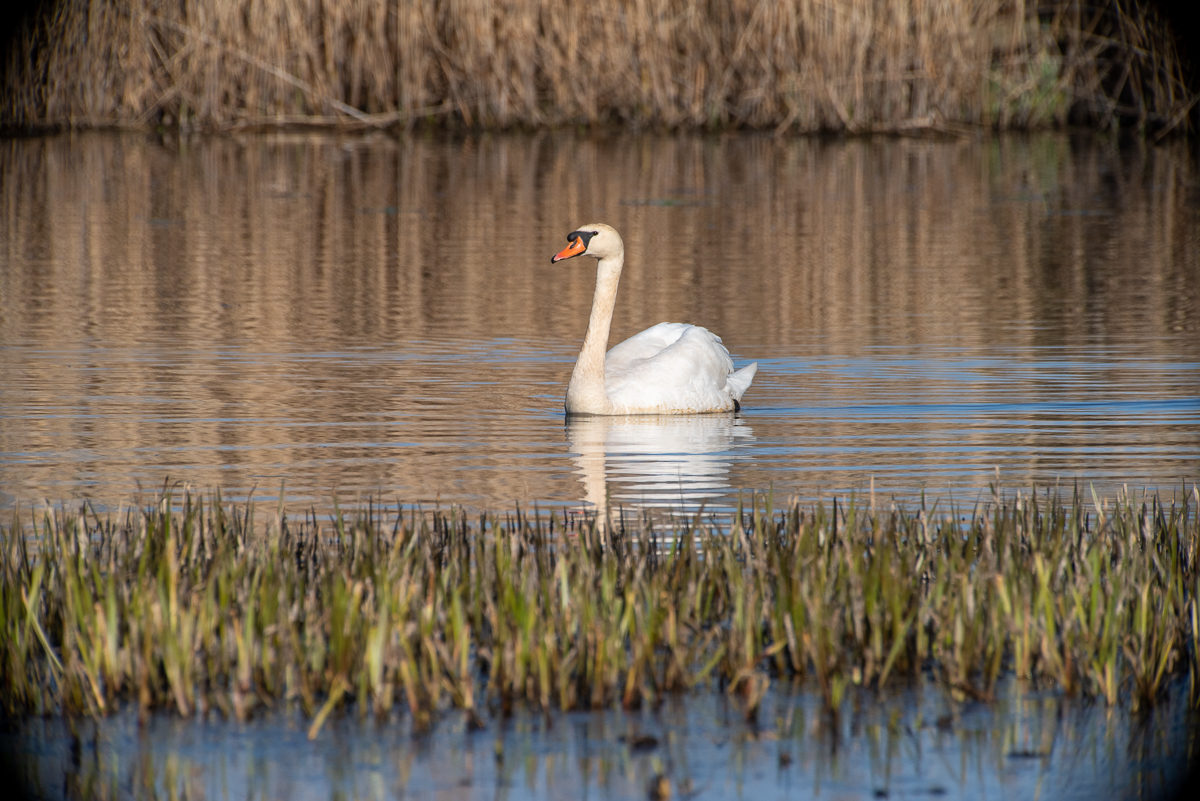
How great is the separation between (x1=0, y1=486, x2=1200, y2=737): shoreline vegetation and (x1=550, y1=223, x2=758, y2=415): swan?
3.85 meters

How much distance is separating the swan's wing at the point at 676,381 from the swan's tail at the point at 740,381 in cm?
1

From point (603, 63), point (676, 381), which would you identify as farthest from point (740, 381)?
point (603, 63)

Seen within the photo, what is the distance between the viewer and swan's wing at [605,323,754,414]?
33.8 feet

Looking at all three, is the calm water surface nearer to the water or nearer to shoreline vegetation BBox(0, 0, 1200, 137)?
the water

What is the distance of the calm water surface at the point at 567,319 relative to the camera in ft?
28.4

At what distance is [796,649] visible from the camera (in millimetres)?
5520

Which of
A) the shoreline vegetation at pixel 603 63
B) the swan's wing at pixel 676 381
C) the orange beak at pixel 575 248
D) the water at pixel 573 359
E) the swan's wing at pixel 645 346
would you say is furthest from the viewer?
the shoreline vegetation at pixel 603 63

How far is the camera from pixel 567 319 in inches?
539

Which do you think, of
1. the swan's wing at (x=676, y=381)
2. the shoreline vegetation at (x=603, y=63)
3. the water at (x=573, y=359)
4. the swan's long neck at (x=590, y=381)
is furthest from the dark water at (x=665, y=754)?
the shoreline vegetation at (x=603, y=63)

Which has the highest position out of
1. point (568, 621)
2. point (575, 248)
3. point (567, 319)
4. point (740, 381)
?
point (575, 248)

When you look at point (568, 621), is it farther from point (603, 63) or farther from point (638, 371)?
point (603, 63)

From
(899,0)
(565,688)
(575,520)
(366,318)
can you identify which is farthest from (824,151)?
(565,688)

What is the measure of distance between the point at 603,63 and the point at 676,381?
1686 cm

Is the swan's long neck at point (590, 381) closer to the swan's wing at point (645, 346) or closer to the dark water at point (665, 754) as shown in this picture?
the swan's wing at point (645, 346)
